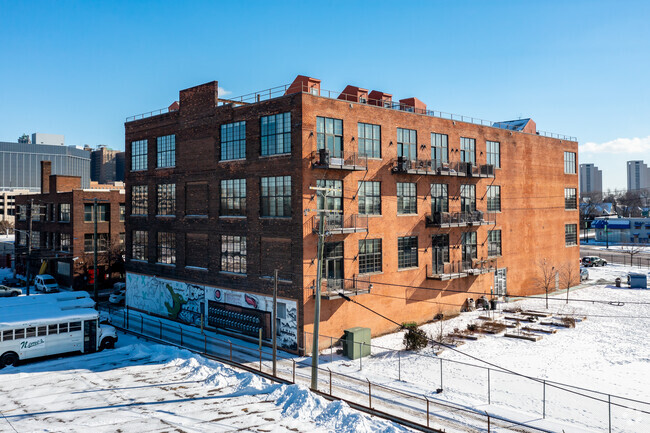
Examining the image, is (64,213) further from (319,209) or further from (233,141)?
(319,209)

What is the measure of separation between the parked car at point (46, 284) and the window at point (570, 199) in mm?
55565

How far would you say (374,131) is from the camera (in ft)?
111

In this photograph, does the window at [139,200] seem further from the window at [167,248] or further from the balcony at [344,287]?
the balcony at [344,287]

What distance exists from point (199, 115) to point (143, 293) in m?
16.7

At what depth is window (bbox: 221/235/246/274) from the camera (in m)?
33.7

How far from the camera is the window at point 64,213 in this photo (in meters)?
54.4

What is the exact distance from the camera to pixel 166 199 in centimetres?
4034

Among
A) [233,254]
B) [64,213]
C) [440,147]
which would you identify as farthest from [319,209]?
[64,213]

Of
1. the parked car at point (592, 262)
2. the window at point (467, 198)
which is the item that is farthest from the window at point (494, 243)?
the parked car at point (592, 262)

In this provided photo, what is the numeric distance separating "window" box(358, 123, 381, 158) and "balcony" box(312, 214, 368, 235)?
14.6ft

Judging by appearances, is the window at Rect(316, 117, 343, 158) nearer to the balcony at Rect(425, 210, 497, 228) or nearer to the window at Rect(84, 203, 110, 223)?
the balcony at Rect(425, 210, 497, 228)

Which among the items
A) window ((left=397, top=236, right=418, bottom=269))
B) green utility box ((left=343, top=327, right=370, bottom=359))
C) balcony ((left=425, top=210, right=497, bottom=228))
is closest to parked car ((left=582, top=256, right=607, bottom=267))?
balcony ((left=425, top=210, right=497, bottom=228))

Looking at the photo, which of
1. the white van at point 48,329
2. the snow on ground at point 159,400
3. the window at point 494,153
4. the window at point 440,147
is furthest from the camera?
the window at point 494,153

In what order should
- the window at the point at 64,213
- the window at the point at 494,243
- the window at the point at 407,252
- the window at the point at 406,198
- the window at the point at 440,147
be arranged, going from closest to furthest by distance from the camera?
1. the window at the point at 407,252
2. the window at the point at 406,198
3. the window at the point at 440,147
4. the window at the point at 494,243
5. the window at the point at 64,213
